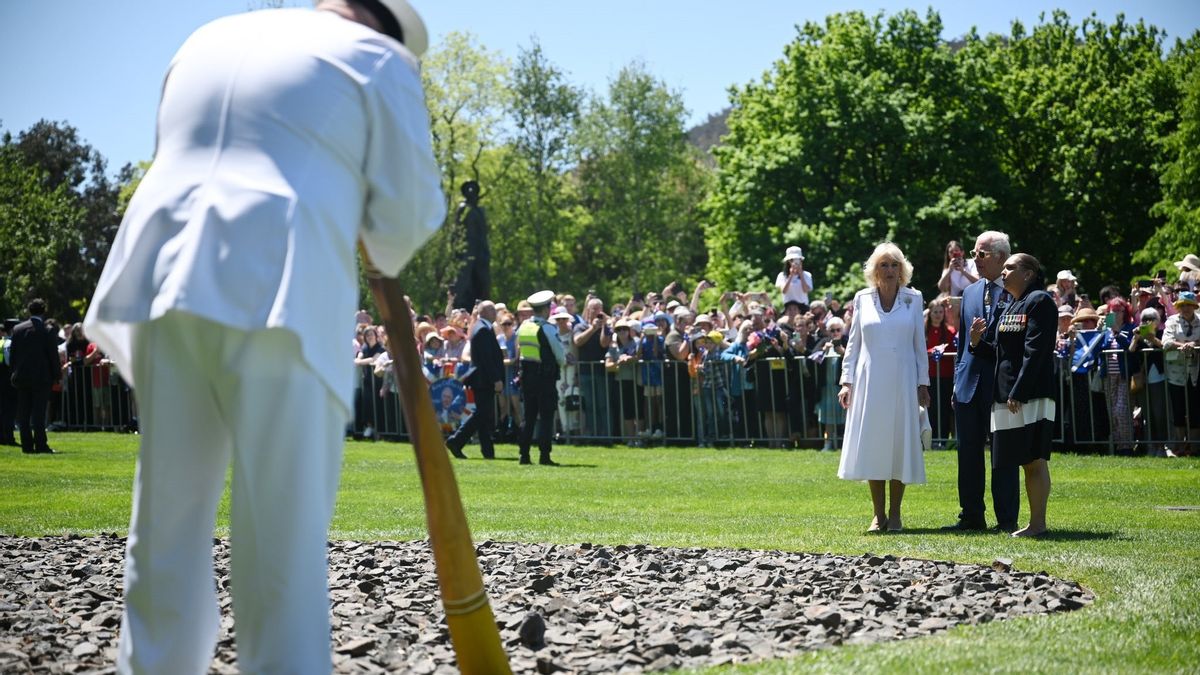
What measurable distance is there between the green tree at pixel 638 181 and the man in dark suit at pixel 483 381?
66.0 meters

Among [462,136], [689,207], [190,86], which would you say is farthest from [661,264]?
[190,86]

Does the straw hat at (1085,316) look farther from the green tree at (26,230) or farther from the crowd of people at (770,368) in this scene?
the green tree at (26,230)

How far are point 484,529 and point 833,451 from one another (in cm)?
1080

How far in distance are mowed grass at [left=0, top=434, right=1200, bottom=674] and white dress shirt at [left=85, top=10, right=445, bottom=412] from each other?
2.49m

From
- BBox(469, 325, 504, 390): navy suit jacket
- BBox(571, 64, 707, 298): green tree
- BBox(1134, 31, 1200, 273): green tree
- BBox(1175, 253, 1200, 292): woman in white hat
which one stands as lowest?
BBox(469, 325, 504, 390): navy suit jacket

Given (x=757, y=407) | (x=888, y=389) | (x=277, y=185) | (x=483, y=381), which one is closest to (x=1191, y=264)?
(x=757, y=407)

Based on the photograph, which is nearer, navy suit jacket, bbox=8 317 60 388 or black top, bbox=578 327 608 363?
navy suit jacket, bbox=8 317 60 388

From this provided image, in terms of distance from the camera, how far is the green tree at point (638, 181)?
290ft

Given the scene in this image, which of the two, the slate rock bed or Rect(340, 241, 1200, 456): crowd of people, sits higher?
Rect(340, 241, 1200, 456): crowd of people

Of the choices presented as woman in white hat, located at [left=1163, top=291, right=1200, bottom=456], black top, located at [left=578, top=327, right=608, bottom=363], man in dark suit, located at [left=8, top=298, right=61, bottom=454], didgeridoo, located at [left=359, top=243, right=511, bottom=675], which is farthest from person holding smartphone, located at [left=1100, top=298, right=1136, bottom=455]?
man in dark suit, located at [left=8, top=298, right=61, bottom=454]

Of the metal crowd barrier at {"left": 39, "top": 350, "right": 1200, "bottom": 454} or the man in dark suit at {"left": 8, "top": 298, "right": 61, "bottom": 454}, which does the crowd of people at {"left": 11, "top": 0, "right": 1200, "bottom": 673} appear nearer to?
the metal crowd barrier at {"left": 39, "top": 350, "right": 1200, "bottom": 454}

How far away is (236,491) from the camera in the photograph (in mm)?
4047

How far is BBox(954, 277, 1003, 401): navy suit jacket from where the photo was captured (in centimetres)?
1179

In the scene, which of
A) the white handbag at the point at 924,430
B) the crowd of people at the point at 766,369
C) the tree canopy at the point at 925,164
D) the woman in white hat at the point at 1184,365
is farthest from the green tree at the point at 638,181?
the white handbag at the point at 924,430
